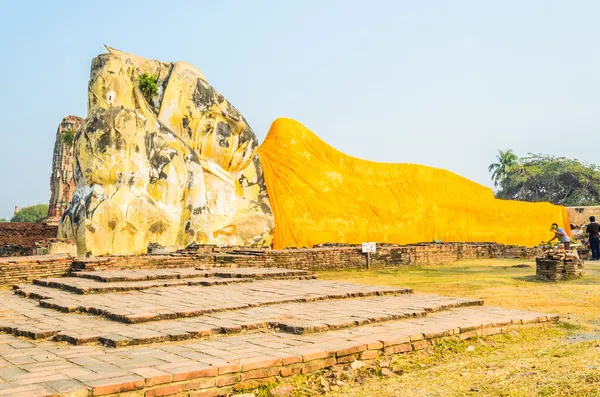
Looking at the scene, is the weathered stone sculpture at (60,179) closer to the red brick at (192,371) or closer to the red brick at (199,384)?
the red brick at (192,371)

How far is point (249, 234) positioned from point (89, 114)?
5.50m

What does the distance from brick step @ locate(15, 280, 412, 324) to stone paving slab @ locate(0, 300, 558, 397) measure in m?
0.95

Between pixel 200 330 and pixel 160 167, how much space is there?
429 inches

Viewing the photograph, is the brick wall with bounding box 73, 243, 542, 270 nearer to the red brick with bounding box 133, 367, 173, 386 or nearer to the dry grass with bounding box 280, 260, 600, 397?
the dry grass with bounding box 280, 260, 600, 397

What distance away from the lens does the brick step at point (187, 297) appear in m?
5.66

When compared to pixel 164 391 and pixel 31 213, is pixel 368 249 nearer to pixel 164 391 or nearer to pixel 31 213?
pixel 164 391

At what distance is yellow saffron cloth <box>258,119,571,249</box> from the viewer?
764 inches

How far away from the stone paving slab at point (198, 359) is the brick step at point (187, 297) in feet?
3.10

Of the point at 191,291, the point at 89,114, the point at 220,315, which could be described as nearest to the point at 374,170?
the point at 89,114

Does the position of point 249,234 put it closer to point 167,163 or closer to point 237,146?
point 237,146

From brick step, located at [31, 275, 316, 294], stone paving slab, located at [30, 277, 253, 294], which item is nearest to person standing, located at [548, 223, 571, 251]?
brick step, located at [31, 275, 316, 294]

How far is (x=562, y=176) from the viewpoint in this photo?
36219mm

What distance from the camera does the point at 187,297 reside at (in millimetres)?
6730

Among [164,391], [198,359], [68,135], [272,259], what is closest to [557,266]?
[272,259]
